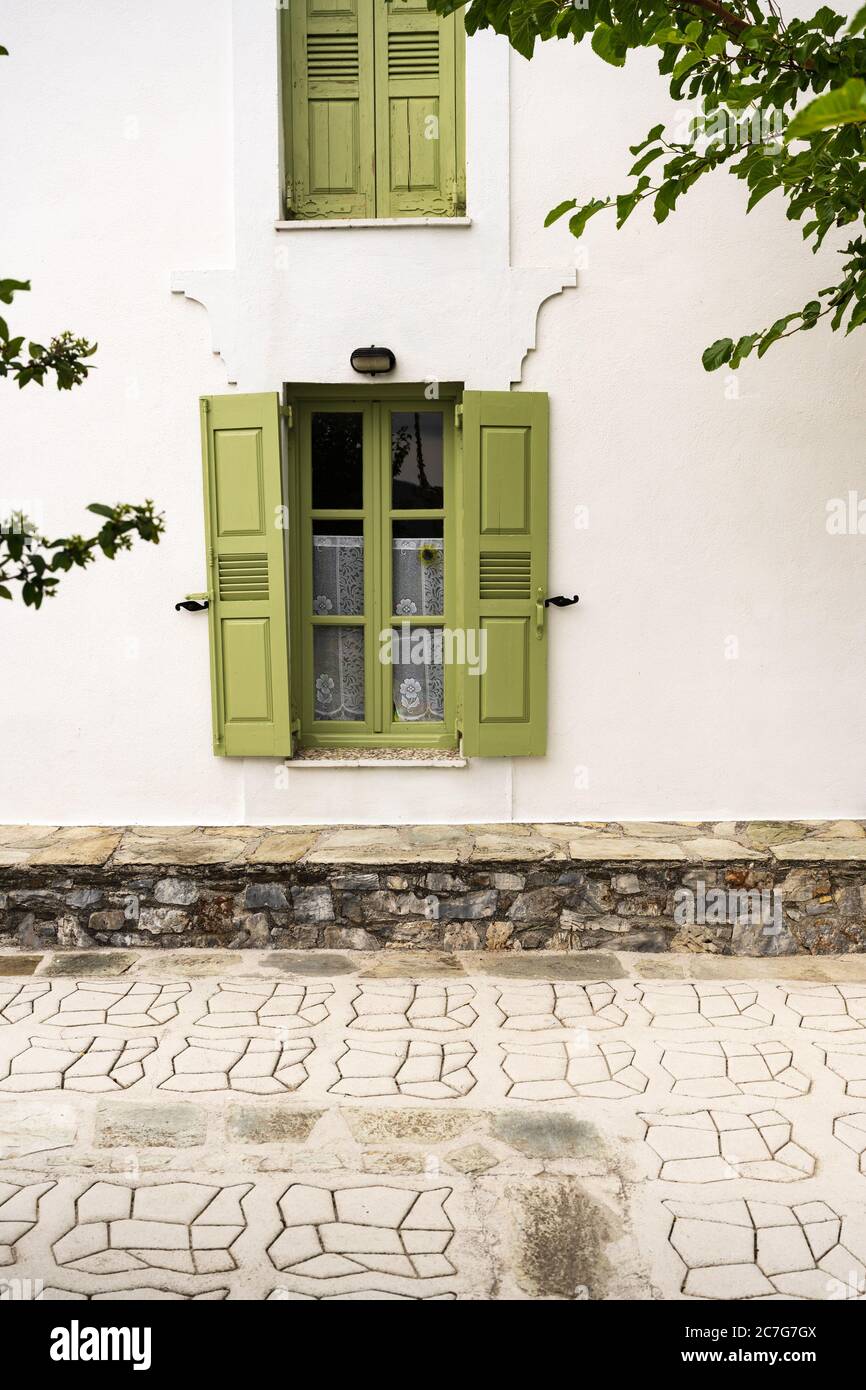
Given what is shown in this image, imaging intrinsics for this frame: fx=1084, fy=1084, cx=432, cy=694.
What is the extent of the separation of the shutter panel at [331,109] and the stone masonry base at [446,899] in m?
3.24

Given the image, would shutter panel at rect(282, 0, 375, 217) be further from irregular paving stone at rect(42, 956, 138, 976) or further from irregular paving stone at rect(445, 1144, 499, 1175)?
irregular paving stone at rect(445, 1144, 499, 1175)

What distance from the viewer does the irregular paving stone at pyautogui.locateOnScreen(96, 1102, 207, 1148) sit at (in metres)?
3.14

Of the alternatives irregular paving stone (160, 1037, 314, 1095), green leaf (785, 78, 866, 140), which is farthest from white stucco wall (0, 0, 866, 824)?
green leaf (785, 78, 866, 140)

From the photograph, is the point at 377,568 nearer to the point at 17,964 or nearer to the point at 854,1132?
the point at 17,964

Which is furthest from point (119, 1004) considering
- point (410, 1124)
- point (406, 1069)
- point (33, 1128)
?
point (410, 1124)

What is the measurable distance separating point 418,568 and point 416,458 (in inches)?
22.1

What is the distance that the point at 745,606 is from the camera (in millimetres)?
5414

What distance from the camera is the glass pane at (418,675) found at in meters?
5.63

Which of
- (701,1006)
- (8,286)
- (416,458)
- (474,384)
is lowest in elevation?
(701,1006)

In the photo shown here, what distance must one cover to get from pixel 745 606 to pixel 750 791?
0.94 metres

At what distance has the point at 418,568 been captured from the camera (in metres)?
5.61

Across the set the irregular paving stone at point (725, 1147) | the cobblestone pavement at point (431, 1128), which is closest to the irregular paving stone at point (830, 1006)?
the cobblestone pavement at point (431, 1128)

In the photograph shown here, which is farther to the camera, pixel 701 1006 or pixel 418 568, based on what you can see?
pixel 418 568
